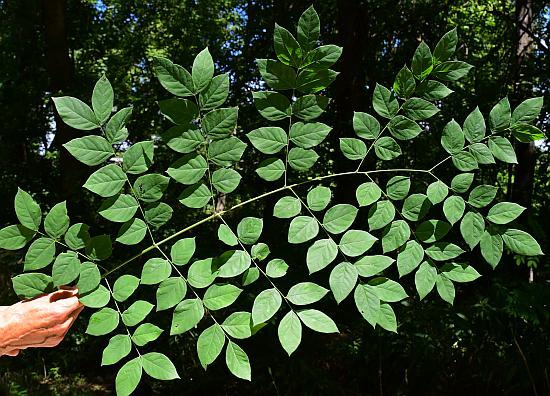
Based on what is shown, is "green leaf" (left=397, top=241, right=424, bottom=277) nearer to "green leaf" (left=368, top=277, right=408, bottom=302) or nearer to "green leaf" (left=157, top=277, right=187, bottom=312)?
"green leaf" (left=368, top=277, right=408, bottom=302)

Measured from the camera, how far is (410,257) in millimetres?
1161

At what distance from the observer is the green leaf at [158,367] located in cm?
112

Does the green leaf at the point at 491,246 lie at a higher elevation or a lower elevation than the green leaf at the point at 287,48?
lower

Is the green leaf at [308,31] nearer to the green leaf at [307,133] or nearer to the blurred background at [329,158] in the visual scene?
the green leaf at [307,133]

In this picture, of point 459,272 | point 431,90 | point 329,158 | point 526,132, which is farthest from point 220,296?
point 329,158

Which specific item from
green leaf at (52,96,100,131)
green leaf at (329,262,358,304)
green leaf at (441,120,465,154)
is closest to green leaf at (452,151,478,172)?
green leaf at (441,120,465,154)

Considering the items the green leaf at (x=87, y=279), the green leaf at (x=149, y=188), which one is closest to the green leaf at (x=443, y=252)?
the green leaf at (x=149, y=188)

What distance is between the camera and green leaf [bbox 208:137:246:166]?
1156mm

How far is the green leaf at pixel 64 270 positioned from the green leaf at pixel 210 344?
0.28 metres

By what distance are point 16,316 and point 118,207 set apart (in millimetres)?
301

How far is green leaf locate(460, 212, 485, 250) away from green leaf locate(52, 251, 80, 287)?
779 millimetres

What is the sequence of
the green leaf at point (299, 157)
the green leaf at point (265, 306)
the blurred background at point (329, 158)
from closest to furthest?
1. the green leaf at point (265, 306)
2. the green leaf at point (299, 157)
3. the blurred background at point (329, 158)

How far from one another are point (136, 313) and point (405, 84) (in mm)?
715

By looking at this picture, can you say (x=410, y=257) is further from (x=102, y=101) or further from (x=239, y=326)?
(x=102, y=101)
